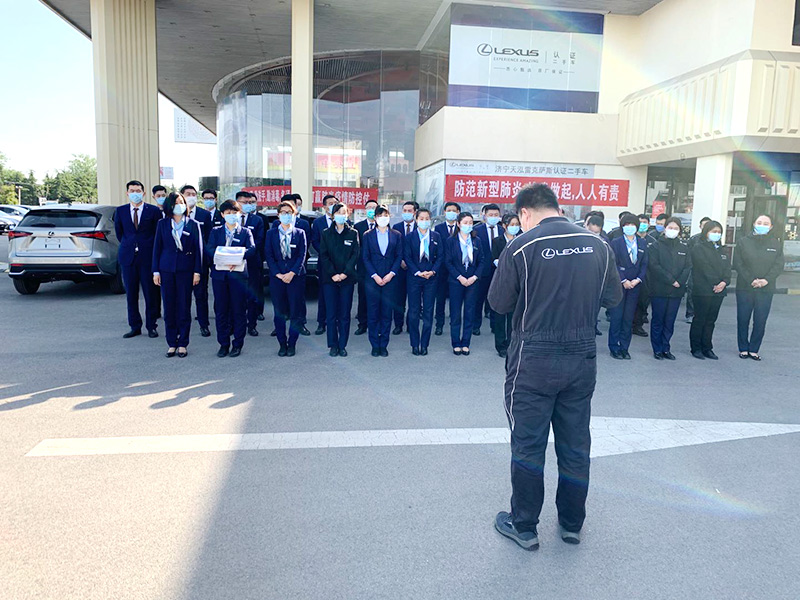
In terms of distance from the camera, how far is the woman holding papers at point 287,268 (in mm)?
7668

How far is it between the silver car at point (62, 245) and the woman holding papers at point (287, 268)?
496cm

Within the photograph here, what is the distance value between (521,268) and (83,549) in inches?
110

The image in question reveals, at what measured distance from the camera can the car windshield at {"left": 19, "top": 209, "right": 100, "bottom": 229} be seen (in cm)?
1091

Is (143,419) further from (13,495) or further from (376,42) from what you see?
(376,42)

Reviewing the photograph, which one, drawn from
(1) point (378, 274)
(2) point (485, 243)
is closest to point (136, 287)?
(1) point (378, 274)

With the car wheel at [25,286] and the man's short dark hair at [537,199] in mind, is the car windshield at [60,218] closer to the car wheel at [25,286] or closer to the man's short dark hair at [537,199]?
the car wheel at [25,286]

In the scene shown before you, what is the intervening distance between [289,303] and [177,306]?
1373 mm

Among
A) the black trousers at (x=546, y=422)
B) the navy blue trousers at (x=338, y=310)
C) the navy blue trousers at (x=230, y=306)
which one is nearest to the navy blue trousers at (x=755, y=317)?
the navy blue trousers at (x=338, y=310)

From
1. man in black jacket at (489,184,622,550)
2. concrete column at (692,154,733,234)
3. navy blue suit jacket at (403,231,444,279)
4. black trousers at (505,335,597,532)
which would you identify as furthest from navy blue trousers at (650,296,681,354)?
concrete column at (692,154,733,234)

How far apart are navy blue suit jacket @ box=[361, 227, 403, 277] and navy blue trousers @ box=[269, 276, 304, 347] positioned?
924 millimetres

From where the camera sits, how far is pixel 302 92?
653 inches

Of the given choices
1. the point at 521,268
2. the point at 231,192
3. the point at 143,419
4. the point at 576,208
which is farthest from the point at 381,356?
the point at 231,192

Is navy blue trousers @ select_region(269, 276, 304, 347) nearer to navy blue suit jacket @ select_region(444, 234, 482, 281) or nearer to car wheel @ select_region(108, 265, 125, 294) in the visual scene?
navy blue suit jacket @ select_region(444, 234, 482, 281)

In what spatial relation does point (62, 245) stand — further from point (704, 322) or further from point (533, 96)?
point (533, 96)
